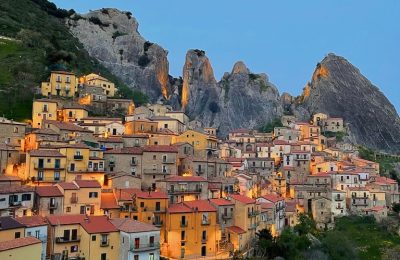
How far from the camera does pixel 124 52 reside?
477ft

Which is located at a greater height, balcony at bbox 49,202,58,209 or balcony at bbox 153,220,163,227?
balcony at bbox 49,202,58,209

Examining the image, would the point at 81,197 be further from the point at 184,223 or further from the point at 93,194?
the point at 184,223

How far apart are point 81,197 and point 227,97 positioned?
353 feet

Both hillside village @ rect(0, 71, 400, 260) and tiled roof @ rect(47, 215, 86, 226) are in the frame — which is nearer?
tiled roof @ rect(47, 215, 86, 226)

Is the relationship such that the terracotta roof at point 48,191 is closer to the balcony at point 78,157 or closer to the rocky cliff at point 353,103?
the balcony at point 78,157

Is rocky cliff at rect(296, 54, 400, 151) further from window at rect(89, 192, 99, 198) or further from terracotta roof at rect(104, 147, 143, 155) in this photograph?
window at rect(89, 192, 99, 198)

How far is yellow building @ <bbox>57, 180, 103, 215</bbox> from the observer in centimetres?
5272

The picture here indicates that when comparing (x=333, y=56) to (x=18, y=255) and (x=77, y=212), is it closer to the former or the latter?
(x=77, y=212)

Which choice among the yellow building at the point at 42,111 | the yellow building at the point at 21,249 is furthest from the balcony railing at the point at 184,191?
the yellow building at the point at 42,111

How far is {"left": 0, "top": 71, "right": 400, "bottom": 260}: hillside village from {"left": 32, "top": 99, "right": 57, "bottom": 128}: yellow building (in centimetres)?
17

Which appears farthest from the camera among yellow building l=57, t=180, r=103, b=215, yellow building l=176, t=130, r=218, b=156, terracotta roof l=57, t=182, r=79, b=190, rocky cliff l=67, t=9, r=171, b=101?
rocky cliff l=67, t=9, r=171, b=101

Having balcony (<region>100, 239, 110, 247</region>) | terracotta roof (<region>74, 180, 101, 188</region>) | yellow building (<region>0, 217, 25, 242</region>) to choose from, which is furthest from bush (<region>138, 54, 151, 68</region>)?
yellow building (<region>0, 217, 25, 242</region>)

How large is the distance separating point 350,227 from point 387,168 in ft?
141

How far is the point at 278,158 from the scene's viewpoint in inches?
4031
